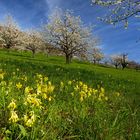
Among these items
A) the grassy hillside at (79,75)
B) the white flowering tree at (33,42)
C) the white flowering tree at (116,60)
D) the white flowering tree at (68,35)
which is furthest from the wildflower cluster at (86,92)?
the white flowering tree at (116,60)

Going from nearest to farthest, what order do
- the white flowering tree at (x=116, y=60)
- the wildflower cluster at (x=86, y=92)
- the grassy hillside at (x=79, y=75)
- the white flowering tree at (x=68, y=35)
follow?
the wildflower cluster at (x=86, y=92) < the grassy hillside at (x=79, y=75) < the white flowering tree at (x=68, y=35) < the white flowering tree at (x=116, y=60)

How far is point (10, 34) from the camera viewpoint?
7819 centimetres

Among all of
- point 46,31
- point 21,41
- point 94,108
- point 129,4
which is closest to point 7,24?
point 21,41

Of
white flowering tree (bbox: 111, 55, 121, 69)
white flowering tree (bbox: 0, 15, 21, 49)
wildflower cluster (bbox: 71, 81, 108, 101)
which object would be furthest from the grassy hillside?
white flowering tree (bbox: 111, 55, 121, 69)

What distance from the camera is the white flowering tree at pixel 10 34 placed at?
7725 cm

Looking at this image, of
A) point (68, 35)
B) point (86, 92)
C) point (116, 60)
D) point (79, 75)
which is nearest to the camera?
point (86, 92)

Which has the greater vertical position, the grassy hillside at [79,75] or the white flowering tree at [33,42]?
the white flowering tree at [33,42]

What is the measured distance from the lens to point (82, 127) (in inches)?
203

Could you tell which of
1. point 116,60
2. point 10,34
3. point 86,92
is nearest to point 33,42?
point 10,34

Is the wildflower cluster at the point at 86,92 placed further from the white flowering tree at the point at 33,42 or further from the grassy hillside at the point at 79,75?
the white flowering tree at the point at 33,42

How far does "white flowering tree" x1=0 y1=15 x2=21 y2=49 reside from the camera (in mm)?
77250

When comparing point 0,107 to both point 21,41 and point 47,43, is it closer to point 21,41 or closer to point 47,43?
point 47,43

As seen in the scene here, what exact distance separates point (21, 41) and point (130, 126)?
249 ft

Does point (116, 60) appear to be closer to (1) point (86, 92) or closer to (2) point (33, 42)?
(2) point (33, 42)
